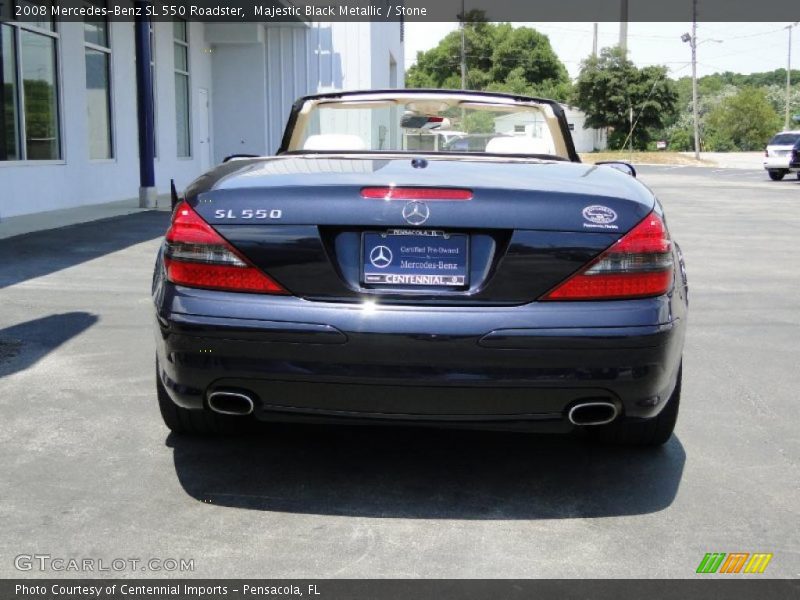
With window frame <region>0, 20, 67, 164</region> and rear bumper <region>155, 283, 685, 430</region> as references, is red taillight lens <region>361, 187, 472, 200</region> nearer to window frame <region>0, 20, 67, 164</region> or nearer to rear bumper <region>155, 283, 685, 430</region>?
rear bumper <region>155, 283, 685, 430</region>

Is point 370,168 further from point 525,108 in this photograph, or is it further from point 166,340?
point 525,108

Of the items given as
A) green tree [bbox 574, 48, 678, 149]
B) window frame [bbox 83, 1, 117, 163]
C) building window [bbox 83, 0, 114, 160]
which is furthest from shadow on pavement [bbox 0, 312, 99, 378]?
green tree [bbox 574, 48, 678, 149]

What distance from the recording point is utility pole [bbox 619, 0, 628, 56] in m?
76.3

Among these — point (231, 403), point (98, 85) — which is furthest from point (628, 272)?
point (98, 85)

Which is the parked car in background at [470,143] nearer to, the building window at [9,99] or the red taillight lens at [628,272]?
the red taillight lens at [628,272]

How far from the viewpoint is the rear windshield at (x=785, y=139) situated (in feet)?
117

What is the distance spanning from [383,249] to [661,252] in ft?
3.11

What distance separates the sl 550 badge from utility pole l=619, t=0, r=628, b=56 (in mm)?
76609

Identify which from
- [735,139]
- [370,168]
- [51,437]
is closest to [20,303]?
[51,437]

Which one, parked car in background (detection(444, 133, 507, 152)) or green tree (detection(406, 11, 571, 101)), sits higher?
green tree (detection(406, 11, 571, 101))

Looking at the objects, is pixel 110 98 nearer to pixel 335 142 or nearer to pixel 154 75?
pixel 154 75

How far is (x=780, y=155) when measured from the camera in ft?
114

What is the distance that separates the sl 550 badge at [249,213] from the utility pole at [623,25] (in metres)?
76.6

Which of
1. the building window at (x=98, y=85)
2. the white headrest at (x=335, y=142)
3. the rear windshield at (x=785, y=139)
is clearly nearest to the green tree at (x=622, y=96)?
the rear windshield at (x=785, y=139)
